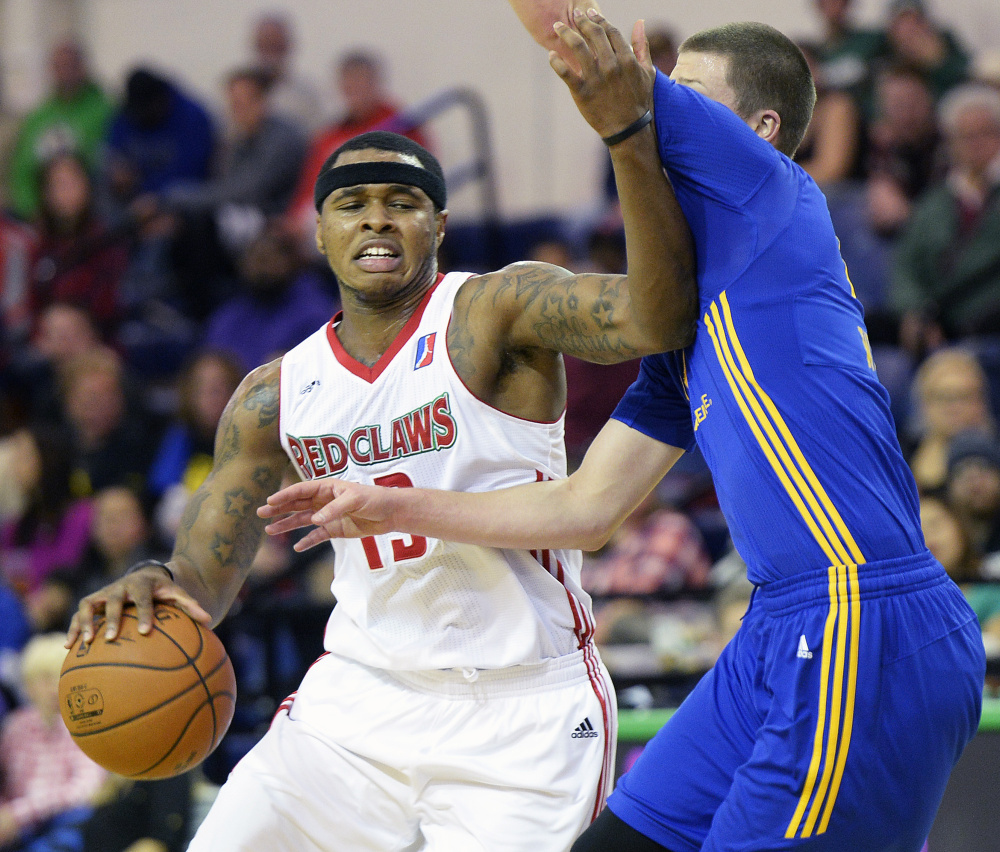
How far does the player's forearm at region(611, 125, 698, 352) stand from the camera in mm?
2549

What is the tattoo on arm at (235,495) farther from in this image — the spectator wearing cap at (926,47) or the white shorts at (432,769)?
the spectator wearing cap at (926,47)

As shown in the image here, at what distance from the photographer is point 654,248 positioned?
8.54 feet

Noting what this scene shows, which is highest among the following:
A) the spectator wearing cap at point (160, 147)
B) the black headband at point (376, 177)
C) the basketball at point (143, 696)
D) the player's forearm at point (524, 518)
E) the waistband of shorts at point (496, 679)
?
the spectator wearing cap at point (160, 147)

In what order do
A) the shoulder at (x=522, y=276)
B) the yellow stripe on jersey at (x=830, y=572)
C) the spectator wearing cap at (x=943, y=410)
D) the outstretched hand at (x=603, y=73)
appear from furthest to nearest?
the spectator wearing cap at (x=943, y=410) < the shoulder at (x=522, y=276) < the outstretched hand at (x=603, y=73) < the yellow stripe on jersey at (x=830, y=572)

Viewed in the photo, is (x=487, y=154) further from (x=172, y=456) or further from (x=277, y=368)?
(x=277, y=368)

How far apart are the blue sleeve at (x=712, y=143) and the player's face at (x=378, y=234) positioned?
3.29 feet

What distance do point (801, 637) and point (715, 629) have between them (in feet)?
10.1

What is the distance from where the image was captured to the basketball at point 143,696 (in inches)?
119

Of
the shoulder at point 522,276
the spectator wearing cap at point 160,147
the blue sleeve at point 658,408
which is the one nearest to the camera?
the blue sleeve at point 658,408

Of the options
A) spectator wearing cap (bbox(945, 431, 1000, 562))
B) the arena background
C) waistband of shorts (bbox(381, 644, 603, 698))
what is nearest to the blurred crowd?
spectator wearing cap (bbox(945, 431, 1000, 562))

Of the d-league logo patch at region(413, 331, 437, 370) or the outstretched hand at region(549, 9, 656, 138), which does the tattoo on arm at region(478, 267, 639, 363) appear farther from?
the outstretched hand at region(549, 9, 656, 138)

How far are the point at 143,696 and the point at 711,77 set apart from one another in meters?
1.82

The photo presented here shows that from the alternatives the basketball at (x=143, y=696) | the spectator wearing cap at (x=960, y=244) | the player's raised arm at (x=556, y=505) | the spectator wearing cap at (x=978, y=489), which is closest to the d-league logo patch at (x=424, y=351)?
the player's raised arm at (x=556, y=505)

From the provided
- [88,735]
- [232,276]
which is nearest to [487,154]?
[232,276]
